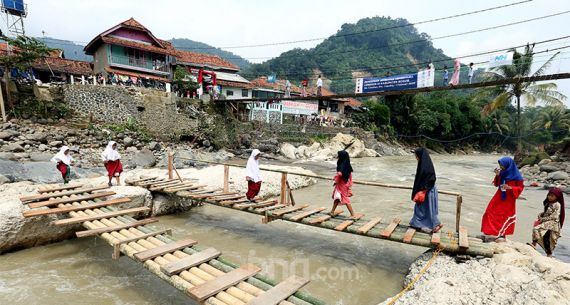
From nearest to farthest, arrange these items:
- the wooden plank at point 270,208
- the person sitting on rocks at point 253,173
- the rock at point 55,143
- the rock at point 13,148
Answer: the wooden plank at point 270,208 → the person sitting on rocks at point 253,173 → the rock at point 13,148 → the rock at point 55,143

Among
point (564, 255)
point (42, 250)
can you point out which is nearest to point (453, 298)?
point (564, 255)

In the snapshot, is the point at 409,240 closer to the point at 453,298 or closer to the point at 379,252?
the point at 453,298

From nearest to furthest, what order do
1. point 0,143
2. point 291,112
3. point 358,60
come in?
point 0,143, point 291,112, point 358,60

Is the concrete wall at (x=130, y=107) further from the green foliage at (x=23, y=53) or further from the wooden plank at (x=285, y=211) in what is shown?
the wooden plank at (x=285, y=211)

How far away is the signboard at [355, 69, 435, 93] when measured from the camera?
12783mm

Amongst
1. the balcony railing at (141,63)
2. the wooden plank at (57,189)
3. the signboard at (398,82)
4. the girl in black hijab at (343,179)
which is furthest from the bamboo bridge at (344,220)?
the balcony railing at (141,63)

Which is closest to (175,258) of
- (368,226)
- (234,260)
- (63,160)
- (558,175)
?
(234,260)

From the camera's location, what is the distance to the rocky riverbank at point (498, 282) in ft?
10.7

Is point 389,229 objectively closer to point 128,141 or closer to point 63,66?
point 128,141

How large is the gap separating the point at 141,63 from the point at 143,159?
14.6 meters

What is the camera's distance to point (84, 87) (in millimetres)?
18266

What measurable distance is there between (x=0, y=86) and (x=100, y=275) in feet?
50.0

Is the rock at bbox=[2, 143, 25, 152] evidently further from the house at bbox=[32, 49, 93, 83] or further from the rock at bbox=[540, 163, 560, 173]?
the rock at bbox=[540, 163, 560, 173]

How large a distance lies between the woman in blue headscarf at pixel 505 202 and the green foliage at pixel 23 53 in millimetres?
19679
